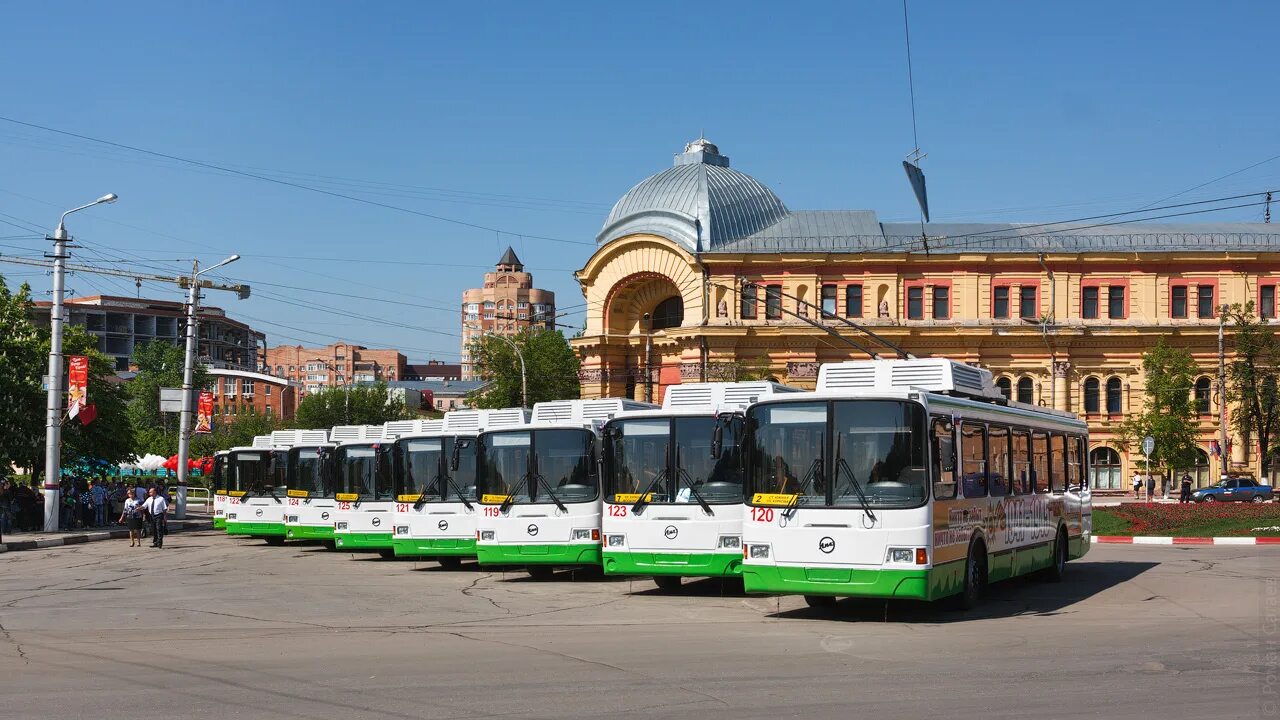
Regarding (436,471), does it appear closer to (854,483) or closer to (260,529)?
(260,529)

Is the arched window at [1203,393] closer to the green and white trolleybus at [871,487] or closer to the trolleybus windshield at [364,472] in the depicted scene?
the trolleybus windshield at [364,472]

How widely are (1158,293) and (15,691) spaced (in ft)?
194

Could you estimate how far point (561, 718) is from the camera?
358 inches

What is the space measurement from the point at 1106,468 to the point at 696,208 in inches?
883

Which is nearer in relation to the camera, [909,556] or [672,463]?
[909,556]

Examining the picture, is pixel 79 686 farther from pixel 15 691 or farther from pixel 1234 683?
pixel 1234 683

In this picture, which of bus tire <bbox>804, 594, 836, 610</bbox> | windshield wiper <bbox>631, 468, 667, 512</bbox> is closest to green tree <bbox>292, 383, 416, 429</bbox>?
windshield wiper <bbox>631, 468, 667, 512</bbox>

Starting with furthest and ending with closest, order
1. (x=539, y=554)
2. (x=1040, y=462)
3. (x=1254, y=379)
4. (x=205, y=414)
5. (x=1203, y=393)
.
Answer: (x=1203, y=393), (x=1254, y=379), (x=205, y=414), (x=539, y=554), (x=1040, y=462)

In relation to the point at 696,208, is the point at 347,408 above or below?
below

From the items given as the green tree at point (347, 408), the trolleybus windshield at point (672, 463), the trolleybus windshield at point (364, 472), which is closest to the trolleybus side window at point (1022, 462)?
the trolleybus windshield at point (672, 463)

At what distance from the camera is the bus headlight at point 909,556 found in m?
14.2

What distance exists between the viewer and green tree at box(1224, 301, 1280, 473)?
2232 inches

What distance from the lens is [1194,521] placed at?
114 ft

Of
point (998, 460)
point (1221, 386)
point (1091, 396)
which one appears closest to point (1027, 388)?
point (1091, 396)
